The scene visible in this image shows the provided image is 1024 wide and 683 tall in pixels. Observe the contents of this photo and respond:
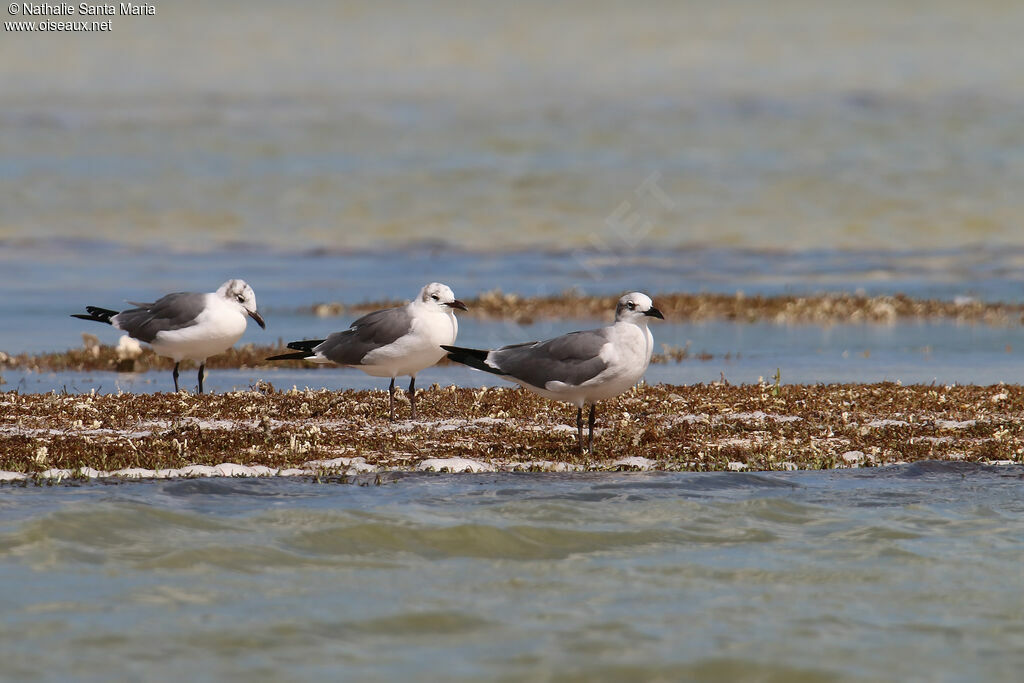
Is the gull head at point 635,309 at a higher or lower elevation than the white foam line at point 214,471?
higher

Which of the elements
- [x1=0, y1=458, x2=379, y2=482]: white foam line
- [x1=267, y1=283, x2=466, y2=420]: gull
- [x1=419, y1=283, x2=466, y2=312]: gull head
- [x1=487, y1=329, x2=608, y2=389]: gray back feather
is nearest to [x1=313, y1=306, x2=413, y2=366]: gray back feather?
[x1=267, y1=283, x2=466, y2=420]: gull

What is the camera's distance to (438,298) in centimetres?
1784

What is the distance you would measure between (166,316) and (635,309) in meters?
8.32

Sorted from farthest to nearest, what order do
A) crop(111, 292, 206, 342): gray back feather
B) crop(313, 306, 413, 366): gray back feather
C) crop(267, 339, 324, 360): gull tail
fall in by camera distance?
1. crop(111, 292, 206, 342): gray back feather
2. crop(267, 339, 324, 360): gull tail
3. crop(313, 306, 413, 366): gray back feather

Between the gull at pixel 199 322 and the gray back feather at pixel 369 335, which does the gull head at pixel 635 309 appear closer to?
the gray back feather at pixel 369 335

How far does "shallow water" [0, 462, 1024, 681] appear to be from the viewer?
8.97m

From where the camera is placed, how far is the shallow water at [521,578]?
897 cm

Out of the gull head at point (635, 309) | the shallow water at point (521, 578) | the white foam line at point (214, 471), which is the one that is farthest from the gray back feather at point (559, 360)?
the white foam line at point (214, 471)

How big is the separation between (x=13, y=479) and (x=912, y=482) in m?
9.48

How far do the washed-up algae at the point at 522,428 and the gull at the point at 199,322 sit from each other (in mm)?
1085

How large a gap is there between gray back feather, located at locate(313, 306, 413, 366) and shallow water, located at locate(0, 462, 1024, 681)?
3.76 metres

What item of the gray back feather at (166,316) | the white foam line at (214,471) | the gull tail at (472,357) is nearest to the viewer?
the white foam line at (214,471)

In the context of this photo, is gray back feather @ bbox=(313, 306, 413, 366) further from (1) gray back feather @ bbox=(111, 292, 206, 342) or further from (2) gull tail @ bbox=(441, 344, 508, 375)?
(1) gray back feather @ bbox=(111, 292, 206, 342)

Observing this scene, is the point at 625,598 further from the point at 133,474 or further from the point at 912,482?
the point at 133,474
